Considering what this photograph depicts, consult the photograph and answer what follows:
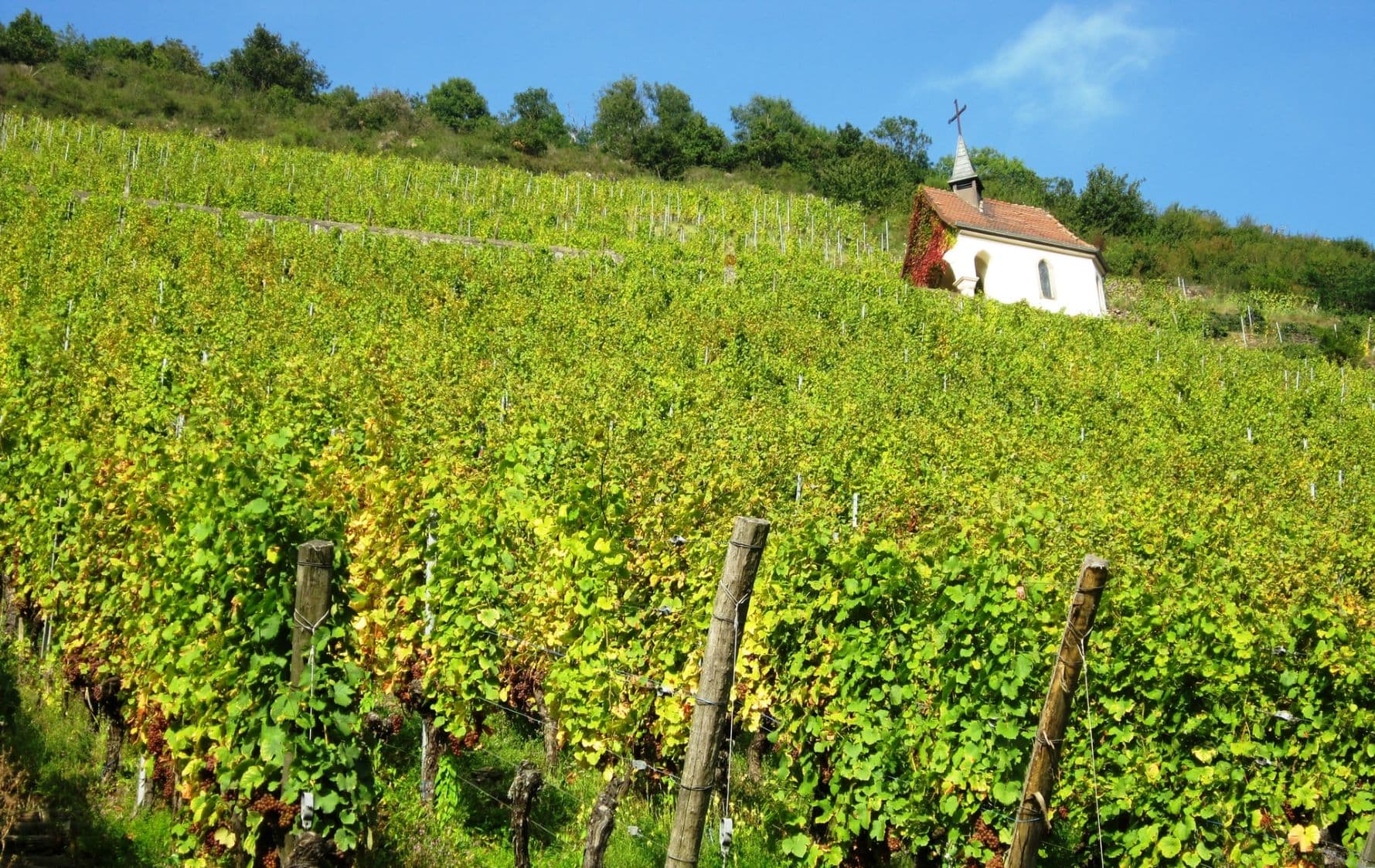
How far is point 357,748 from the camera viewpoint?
480cm

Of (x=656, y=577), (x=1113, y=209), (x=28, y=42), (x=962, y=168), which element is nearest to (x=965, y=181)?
(x=962, y=168)

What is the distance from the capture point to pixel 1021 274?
112 ft

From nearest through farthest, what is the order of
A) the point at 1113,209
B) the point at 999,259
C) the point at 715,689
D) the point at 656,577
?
the point at 715,689, the point at 656,577, the point at 999,259, the point at 1113,209

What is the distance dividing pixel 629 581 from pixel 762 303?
56.9 ft

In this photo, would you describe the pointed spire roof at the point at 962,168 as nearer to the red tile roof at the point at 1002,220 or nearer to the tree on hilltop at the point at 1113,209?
the red tile roof at the point at 1002,220

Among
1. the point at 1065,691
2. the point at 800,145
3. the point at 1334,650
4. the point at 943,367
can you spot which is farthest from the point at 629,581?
the point at 800,145

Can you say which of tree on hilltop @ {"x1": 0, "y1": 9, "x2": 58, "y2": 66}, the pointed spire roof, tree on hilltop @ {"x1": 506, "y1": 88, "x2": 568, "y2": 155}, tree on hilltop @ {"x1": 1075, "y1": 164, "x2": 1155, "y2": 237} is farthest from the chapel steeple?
tree on hilltop @ {"x1": 0, "y1": 9, "x2": 58, "y2": 66}

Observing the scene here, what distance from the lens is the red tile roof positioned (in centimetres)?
3425

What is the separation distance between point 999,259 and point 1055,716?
32.1m

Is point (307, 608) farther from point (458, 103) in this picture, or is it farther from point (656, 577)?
point (458, 103)

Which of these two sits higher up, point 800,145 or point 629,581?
point 800,145

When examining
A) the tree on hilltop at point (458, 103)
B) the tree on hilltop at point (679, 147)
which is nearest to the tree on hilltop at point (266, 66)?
the tree on hilltop at point (458, 103)

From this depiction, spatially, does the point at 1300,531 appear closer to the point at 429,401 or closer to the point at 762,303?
the point at 429,401

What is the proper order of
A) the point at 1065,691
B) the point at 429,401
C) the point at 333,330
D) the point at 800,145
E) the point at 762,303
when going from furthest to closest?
the point at 800,145, the point at 762,303, the point at 333,330, the point at 429,401, the point at 1065,691
